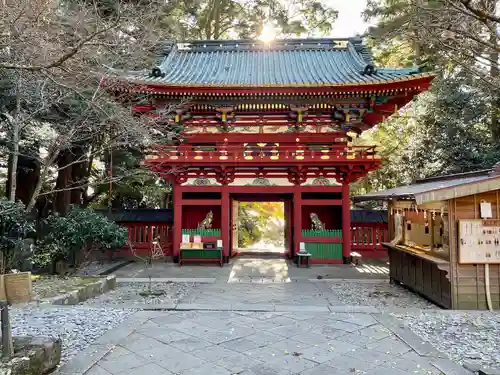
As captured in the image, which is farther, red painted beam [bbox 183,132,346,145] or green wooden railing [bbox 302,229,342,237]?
red painted beam [bbox 183,132,346,145]

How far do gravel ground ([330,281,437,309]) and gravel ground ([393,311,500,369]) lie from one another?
0.88m

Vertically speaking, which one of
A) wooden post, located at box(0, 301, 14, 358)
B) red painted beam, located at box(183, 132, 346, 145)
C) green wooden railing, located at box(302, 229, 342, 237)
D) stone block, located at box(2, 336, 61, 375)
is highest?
red painted beam, located at box(183, 132, 346, 145)

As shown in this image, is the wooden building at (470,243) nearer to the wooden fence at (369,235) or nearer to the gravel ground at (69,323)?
the gravel ground at (69,323)

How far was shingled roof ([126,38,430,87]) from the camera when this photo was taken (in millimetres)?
10680

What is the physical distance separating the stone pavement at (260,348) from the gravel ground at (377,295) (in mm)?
1228

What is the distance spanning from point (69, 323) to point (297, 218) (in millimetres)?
7421

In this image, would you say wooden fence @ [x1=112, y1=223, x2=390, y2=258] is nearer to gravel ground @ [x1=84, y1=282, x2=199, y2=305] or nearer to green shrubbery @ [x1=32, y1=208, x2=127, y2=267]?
green shrubbery @ [x1=32, y1=208, x2=127, y2=267]

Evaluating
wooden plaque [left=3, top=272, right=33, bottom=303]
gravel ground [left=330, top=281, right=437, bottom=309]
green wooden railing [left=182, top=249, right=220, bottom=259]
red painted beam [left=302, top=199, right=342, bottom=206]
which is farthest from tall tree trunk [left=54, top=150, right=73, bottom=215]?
gravel ground [left=330, top=281, right=437, bottom=309]

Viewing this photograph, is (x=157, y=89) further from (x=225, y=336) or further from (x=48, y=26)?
(x=225, y=336)

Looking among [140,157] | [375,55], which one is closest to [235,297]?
[140,157]

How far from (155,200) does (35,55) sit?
13051 millimetres

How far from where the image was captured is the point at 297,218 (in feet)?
36.0

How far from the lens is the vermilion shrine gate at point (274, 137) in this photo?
1019cm

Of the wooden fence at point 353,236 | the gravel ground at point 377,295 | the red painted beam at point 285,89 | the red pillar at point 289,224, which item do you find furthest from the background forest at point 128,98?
the red pillar at point 289,224
